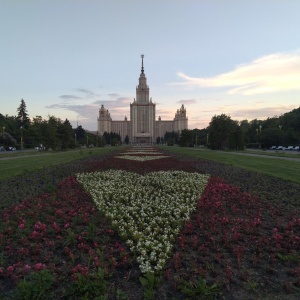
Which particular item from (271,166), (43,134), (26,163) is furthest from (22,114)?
(271,166)

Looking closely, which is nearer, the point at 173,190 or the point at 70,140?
the point at 173,190

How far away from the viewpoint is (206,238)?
6.06 meters

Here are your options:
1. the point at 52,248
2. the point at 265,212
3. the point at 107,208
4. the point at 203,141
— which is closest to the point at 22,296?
the point at 52,248

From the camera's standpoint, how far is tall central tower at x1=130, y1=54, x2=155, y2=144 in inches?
7367

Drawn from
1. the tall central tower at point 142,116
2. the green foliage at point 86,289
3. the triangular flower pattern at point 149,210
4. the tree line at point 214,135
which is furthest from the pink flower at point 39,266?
the tall central tower at point 142,116

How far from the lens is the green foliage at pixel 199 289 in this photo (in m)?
3.91

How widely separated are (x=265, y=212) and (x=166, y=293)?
16.1ft

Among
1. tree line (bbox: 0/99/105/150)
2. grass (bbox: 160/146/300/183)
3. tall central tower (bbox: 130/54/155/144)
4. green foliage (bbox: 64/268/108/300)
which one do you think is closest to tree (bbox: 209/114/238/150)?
tree line (bbox: 0/99/105/150)

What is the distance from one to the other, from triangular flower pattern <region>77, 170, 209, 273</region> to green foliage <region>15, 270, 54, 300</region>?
132 centimetres

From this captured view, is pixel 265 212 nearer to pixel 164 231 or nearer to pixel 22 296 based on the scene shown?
pixel 164 231

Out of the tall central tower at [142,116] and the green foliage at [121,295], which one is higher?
the tall central tower at [142,116]

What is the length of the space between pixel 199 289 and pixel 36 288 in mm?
2030

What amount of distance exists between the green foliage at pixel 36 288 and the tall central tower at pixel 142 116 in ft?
595

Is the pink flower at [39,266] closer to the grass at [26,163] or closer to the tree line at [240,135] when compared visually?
the grass at [26,163]
